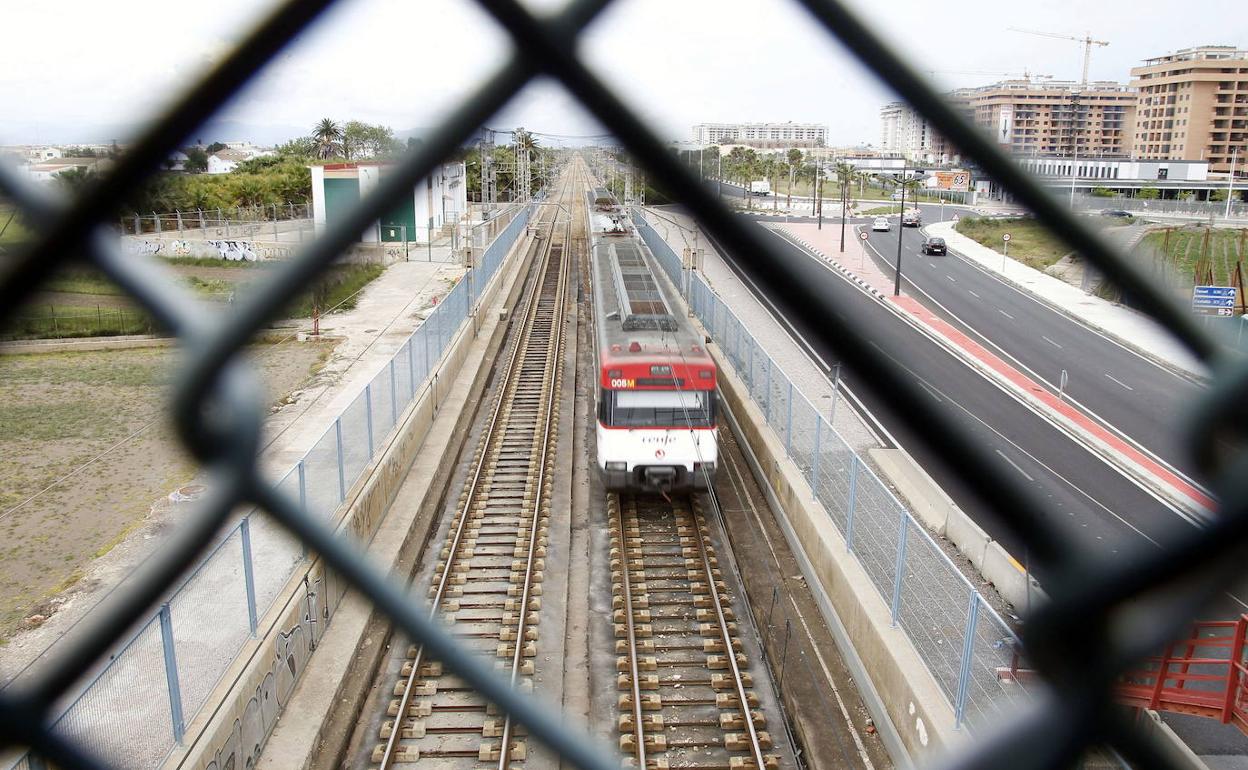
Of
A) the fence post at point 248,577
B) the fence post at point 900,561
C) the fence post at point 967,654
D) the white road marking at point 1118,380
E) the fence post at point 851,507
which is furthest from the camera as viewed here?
the white road marking at point 1118,380

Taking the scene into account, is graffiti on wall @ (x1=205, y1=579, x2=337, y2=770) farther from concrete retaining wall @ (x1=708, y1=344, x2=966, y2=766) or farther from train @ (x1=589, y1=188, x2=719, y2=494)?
concrete retaining wall @ (x1=708, y1=344, x2=966, y2=766)

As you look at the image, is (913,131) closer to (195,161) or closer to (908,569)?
(195,161)

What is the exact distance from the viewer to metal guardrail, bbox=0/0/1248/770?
0.84 meters

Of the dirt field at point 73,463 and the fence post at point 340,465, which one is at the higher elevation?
the fence post at point 340,465

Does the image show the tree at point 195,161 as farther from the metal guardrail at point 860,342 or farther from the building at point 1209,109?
the building at point 1209,109

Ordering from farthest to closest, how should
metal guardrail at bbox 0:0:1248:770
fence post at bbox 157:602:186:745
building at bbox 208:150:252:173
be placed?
1. fence post at bbox 157:602:186:745
2. building at bbox 208:150:252:173
3. metal guardrail at bbox 0:0:1248:770

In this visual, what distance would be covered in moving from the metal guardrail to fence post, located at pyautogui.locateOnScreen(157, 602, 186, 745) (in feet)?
15.7

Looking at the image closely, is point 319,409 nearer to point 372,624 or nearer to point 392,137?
point 372,624

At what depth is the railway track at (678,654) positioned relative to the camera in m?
7.29

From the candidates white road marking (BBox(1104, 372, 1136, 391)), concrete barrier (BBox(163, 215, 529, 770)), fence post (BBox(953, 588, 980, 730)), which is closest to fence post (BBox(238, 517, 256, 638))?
concrete barrier (BBox(163, 215, 529, 770))

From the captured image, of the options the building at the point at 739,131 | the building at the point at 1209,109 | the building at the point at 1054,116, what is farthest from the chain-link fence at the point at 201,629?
the building at the point at 1209,109

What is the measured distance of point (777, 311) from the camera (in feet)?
→ 2.89

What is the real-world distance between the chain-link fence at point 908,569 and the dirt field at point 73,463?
4.76 metres

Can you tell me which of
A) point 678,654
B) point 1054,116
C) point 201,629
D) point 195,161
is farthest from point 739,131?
point 678,654
